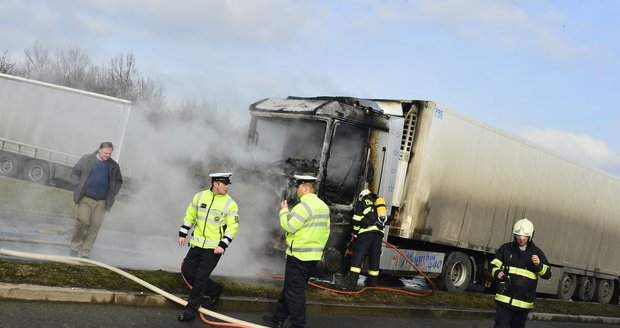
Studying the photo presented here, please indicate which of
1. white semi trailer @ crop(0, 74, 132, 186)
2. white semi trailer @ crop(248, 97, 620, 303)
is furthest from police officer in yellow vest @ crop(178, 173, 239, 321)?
white semi trailer @ crop(0, 74, 132, 186)

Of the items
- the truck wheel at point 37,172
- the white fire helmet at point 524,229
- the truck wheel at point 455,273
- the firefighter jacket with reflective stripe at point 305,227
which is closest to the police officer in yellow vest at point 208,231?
the firefighter jacket with reflective stripe at point 305,227

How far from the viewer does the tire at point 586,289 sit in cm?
1639

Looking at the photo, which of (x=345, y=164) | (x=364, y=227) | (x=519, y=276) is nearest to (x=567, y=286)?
(x=364, y=227)

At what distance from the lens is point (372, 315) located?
9031 mm

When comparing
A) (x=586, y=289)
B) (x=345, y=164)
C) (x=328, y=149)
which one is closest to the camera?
(x=328, y=149)

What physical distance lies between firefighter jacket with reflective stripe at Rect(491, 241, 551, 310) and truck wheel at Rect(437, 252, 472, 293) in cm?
553

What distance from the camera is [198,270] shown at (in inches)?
262

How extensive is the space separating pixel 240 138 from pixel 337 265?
9.30 ft

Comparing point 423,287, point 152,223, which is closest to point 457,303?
point 423,287

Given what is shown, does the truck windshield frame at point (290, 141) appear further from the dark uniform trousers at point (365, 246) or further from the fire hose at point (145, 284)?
the fire hose at point (145, 284)

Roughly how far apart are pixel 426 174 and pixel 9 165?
55.6 feet

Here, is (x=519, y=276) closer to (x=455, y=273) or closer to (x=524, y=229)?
(x=524, y=229)

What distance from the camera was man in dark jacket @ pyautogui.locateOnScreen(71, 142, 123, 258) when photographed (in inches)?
347

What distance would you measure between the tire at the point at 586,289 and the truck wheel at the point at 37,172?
17.7 meters
